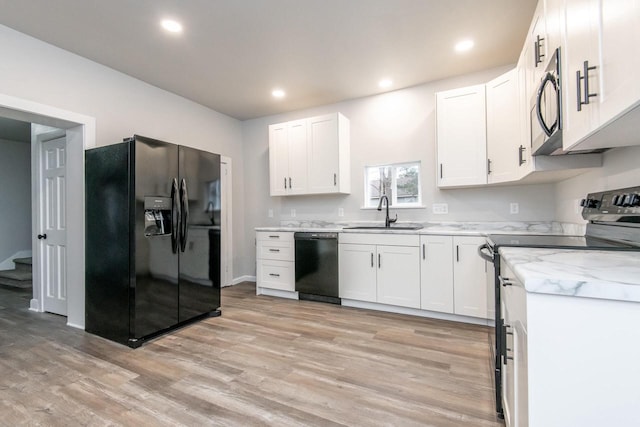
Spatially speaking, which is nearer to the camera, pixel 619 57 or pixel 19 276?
pixel 619 57

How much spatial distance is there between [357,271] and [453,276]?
3.41ft

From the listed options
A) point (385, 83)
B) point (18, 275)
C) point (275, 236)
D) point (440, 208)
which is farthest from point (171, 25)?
point (18, 275)

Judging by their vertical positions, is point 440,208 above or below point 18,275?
above

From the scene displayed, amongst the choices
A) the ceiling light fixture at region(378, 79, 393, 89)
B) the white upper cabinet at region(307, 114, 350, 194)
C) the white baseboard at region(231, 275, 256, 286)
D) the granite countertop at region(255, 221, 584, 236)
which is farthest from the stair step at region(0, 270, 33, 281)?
the ceiling light fixture at region(378, 79, 393, 89)

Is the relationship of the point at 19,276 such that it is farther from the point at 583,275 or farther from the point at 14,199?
the point at 583,275

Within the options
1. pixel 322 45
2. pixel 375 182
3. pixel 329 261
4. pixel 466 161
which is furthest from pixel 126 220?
pixel 466 161

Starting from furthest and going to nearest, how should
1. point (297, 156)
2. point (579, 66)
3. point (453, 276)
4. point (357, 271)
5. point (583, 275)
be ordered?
point (297, 156)
point (357, 271)
point (453, 276)
point (579, 66)
point (583, 275)

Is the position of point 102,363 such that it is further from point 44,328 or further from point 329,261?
point 329,261

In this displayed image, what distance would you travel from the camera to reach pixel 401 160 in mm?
3818

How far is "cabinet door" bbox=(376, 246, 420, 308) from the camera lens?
3149mm

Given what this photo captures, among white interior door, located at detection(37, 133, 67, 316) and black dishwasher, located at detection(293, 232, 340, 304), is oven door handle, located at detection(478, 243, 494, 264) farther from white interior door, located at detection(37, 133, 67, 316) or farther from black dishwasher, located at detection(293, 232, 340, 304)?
white interior door, located at detection(37, 133, 67, 316)

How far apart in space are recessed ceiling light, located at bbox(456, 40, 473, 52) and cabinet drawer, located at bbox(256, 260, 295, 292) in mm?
3050

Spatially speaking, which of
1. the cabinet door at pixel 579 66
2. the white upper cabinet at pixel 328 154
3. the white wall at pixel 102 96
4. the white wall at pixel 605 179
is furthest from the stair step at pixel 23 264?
the white wall at pixel 605 179

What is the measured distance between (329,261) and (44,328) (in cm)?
303
